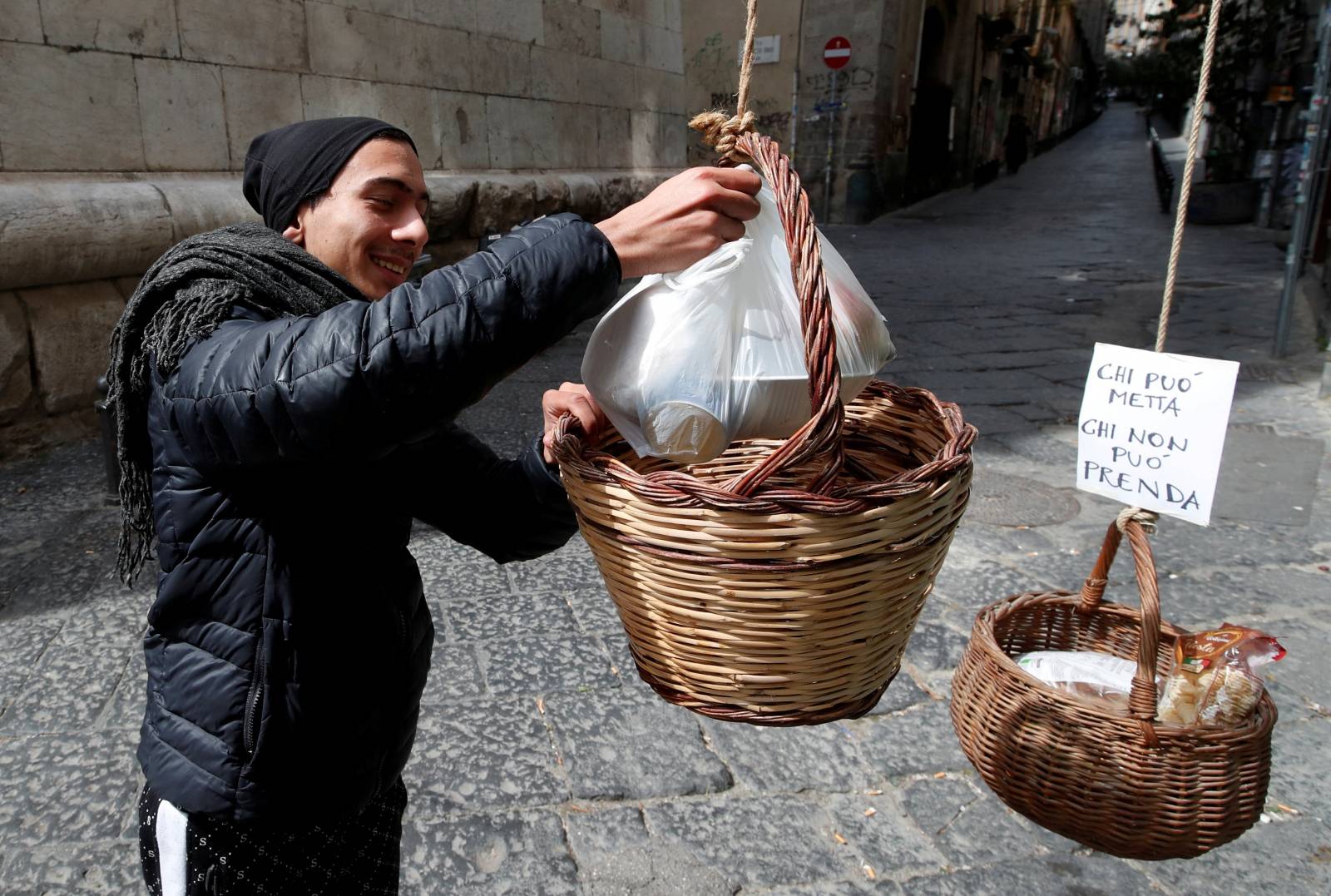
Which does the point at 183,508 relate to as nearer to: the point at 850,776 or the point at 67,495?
the point at 850,776

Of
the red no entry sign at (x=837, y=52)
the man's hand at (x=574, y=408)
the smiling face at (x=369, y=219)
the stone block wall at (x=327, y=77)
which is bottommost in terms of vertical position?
the man's hand at (x=574, y=408)

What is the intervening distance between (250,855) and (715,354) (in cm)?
86

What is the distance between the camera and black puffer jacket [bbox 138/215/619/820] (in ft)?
2.79

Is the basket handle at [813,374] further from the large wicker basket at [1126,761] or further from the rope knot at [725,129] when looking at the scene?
the large wicker basket at [1126,761]

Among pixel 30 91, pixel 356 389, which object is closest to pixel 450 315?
pixel 356 389

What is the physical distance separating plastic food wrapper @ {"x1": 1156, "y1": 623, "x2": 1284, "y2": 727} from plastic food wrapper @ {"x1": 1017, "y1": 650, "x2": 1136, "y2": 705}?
10cm

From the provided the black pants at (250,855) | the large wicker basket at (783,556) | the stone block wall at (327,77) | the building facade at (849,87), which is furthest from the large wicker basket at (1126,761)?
the building facade at (849,87)

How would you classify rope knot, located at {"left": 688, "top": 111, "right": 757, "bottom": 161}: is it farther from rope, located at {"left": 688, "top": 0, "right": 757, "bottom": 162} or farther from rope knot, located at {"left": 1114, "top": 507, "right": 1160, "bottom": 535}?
rope knot, located at {"left": 1114, "top": 507, "right": 1160, "bottom": 535}

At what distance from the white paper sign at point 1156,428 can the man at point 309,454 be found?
1.91 feet

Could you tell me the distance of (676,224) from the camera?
36.8 inches

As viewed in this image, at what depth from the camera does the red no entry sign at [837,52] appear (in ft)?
45.3

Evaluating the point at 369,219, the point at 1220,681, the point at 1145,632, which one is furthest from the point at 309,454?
the point at 1220,681

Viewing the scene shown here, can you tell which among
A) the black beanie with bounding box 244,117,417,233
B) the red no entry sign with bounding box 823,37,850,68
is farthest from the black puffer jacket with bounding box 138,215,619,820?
the red no entry sign with bounding box 823,37,850,68

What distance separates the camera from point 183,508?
1070 mm
